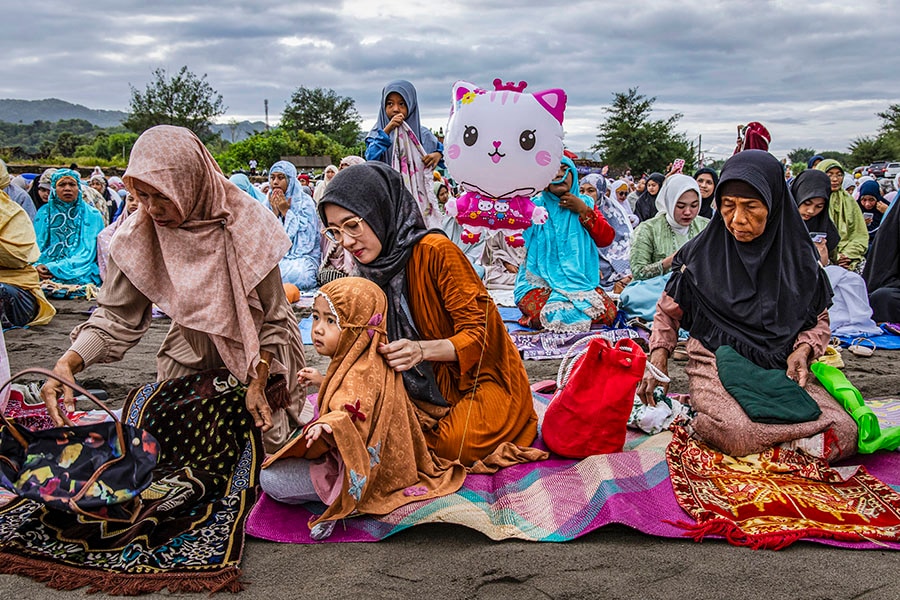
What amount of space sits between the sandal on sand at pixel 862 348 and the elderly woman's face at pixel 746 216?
268 centimetres

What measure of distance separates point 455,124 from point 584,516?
2.37 metres

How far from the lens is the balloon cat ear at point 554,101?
3953 millimetres

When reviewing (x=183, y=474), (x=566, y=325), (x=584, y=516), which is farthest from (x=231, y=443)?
(x=566, y=325)

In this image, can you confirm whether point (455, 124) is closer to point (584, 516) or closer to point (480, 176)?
point (480, 176)

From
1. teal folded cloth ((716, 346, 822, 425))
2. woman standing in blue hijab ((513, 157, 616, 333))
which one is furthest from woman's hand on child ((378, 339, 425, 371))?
woman standing in blue hijab ((513, 157, 616, 333))

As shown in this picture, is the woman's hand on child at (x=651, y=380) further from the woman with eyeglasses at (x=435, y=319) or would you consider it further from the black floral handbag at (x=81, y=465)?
the black floral handbag at (x=81, y=465)

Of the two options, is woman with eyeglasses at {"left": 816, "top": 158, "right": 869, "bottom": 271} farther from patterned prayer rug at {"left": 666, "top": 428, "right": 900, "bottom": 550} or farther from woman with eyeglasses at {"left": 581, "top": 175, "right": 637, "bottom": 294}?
→ patterned prayer rug at {"left": 666, "top": 428, "right": 900, "bottom": 550}

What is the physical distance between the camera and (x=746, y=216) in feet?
9.91

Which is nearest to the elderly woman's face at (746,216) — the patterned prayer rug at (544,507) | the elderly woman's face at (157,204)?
the patterned prayer rug at (544,507)

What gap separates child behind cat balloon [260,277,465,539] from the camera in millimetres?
2340

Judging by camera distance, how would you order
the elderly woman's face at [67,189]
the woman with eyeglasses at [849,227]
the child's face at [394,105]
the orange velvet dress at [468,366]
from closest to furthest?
the orange velvet dress at [468,366] < the child's face at [394,105] < the woman with eyeglasses at [849,227] < the elderly woman's face at [67,189]

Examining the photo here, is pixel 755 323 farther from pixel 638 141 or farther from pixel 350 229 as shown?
pixel 638 141

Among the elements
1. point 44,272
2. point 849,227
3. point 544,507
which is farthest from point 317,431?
point 44,272

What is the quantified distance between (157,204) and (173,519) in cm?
109
